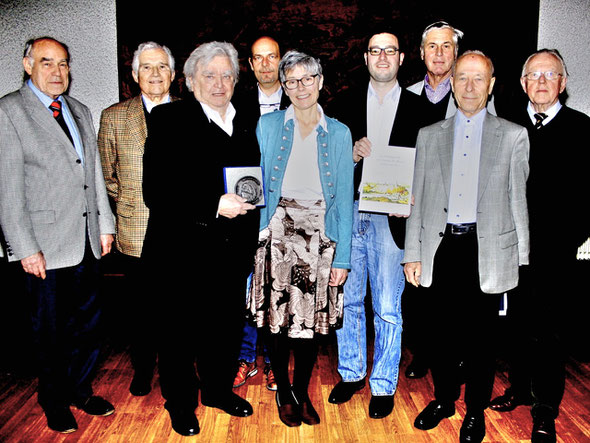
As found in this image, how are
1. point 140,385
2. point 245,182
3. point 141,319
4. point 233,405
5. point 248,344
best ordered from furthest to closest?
point 248,344 → point 141,319 → point 140,385 → point 233,405 → point 245,182

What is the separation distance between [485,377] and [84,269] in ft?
6.56

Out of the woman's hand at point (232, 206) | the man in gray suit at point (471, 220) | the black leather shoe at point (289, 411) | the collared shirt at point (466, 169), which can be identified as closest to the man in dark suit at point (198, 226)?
the woman's hand at point (232, 206)

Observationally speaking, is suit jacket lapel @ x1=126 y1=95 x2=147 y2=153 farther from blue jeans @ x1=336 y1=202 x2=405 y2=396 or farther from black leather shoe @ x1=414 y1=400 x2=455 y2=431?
black leather shoe @ x1=414 y1=400 x2=455 y2=431

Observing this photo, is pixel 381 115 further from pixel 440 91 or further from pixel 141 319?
pixel 141 319

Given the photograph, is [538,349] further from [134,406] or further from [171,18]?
[171,18]

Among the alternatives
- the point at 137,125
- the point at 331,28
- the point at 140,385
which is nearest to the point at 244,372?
the point at 140,385

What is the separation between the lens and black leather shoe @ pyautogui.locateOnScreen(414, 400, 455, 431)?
249cm

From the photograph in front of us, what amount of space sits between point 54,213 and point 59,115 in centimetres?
47

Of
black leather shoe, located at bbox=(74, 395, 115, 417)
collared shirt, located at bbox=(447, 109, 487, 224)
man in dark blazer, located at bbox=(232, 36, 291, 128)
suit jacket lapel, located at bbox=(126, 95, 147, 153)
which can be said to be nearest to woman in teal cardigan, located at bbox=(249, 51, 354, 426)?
collared shirt, located at bbox=(447, 109, 487, 224)

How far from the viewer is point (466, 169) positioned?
2305 mm

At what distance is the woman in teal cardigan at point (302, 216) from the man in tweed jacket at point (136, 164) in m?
0.86

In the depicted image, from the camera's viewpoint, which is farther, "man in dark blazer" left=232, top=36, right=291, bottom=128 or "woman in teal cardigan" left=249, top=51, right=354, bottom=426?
"man in dark blazer" left=232, top=36, right=291, bottom=128

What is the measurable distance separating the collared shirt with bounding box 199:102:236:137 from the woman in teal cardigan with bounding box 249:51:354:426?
144 mm

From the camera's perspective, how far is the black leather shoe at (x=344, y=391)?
2744mm
